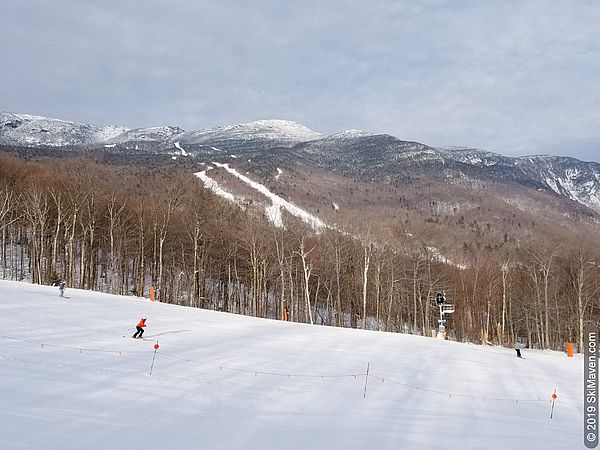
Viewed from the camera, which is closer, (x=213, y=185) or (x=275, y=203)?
(x=213, y=185)

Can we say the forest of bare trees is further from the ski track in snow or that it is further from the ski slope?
the ski track in snow

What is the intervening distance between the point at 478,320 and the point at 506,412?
54408 millimetres

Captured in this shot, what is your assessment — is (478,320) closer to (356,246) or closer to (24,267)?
(356,246)

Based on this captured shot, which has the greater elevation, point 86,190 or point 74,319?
point 86,190

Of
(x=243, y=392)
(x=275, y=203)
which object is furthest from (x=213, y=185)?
(x=243, y=392)

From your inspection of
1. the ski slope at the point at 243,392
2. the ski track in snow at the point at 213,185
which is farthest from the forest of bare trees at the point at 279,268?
the ski track in snow at the point at 213,185

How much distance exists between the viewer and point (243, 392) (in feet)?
45.8

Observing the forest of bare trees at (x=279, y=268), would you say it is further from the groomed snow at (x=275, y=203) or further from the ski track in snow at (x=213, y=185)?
the groomed snow at (x=275, y=203)

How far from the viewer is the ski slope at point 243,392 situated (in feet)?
33.4

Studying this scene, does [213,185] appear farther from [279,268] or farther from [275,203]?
[279,268]

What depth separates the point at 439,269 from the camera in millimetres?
74312

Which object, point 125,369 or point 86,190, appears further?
point 86,190

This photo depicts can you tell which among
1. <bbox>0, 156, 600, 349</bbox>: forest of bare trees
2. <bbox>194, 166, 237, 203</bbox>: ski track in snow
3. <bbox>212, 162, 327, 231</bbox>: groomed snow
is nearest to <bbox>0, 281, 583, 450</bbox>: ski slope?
<bbox>0, 156, 600, 349</bbox>: forest of bare trees

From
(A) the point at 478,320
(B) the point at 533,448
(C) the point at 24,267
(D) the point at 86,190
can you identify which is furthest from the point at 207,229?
(B) the point at 533,448
